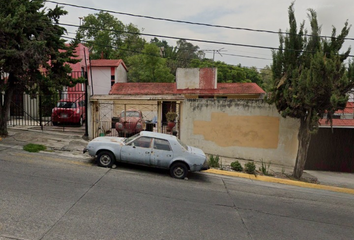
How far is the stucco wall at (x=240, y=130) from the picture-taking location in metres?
10.8

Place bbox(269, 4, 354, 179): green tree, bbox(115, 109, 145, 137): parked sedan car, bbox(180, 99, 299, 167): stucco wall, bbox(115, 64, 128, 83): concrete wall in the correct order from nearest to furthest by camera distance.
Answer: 1. bbox(269, 4, 354, 179): green tree
2. bbox(180, 99, 299, 167): stucco wall
3. bbox(115, 109, 145, 137): parked sedan car
4. bbox(115, 64, 128, 83): concrete wall

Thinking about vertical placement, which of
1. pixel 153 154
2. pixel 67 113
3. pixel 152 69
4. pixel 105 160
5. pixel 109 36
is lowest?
pixel 105 160

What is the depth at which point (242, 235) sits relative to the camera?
4340 mm

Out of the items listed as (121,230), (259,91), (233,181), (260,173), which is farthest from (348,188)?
(259,91)

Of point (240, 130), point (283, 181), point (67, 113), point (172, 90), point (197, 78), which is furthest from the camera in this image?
point (197, 78)

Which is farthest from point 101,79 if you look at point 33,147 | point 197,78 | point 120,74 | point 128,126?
point 33,147

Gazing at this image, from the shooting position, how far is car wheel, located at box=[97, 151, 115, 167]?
298 inches

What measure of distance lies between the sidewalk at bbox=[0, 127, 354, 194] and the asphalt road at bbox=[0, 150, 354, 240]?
77 cm

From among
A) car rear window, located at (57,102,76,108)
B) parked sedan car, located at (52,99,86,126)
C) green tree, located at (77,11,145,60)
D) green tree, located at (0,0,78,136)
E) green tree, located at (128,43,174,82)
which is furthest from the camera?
green tree, located at (77,11,145,60)

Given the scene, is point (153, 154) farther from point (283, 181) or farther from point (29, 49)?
point (29, 49)

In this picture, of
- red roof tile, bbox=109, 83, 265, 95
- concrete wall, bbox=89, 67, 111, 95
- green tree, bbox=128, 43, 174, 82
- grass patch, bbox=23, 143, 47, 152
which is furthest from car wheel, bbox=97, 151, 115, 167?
green tree, bbox=128, 43, 174, 82

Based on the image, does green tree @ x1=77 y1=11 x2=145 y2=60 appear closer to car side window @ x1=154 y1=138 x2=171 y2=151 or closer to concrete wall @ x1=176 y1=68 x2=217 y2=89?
concrete wall @ x1=176 y1=68 x2=217 y2=89

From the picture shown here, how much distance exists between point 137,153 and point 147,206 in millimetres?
2649

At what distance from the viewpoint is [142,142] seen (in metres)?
7.65
